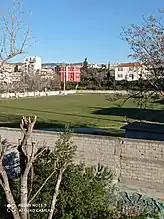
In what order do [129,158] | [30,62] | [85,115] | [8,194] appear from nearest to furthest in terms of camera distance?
[8,194], [129,158], [30,62], [85,115]

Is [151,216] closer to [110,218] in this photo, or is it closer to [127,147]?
[110,218]

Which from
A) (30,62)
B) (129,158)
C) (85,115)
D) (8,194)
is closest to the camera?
(8,194)

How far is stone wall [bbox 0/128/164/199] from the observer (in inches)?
379

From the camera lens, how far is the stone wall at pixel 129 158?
379 inches

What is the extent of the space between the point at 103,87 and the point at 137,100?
60.2 meters

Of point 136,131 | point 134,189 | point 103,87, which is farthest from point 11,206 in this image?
A: point 103,87

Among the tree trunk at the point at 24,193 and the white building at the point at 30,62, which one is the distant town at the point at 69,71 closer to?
the white building at the point at 30,62

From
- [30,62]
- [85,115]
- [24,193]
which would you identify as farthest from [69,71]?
[24,193]

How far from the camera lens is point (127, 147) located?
10172mm

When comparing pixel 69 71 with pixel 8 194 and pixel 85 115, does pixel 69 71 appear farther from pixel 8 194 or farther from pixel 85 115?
pixel 8 194

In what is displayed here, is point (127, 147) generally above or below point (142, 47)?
below

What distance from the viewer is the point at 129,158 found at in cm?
1016

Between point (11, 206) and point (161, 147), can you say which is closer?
point (11, 206)

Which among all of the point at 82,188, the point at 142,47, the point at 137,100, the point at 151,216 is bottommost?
the point at 151,216
